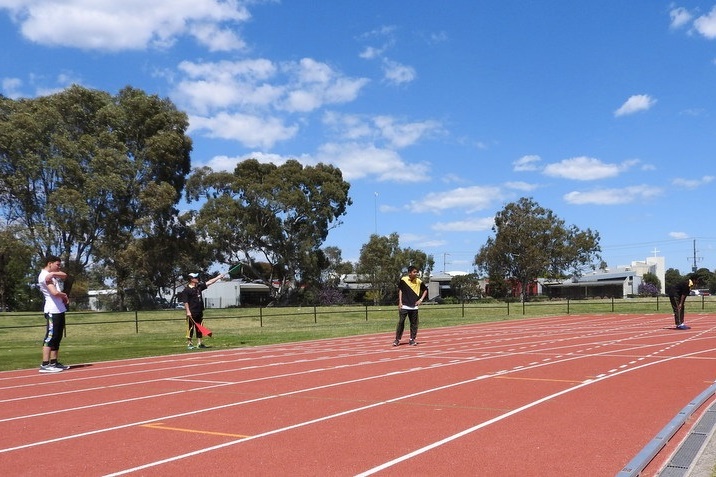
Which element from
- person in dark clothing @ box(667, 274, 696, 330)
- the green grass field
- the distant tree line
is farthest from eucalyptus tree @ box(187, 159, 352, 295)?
person in dark clothing @ box(667, 274, 696, 330)

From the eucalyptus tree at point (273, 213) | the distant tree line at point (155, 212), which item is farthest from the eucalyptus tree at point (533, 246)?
the eucalyptus tree at point (273, 213)

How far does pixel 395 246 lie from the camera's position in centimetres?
8212

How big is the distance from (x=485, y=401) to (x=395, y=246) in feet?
242

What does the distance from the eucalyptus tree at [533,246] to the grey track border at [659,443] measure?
237ft

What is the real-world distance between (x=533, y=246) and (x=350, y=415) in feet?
242

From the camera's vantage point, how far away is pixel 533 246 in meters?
78.6

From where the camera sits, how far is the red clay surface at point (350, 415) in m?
5.68

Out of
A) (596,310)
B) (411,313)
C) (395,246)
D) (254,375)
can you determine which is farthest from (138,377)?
(395,246)

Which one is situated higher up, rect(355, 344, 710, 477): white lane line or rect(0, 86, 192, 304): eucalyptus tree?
rect(0, 86, 192, 304): eucalyptus tree

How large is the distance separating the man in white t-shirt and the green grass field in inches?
62.1

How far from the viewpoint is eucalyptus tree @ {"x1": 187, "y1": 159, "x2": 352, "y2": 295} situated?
65.4 meters

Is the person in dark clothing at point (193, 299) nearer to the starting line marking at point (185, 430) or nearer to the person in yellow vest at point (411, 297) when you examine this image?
the person in yellow vest at point (411, 297)

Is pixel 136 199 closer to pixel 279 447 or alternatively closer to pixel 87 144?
pixel 87 144

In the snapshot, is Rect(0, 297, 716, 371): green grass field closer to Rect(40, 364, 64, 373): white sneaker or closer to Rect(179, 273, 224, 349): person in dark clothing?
Rect(179, 273, 224, 349): person in dark clothing
